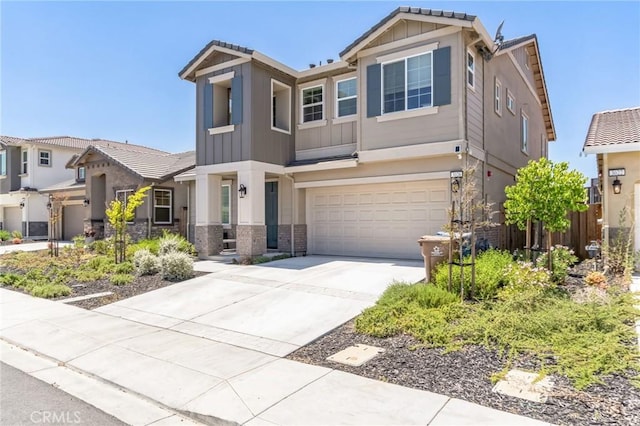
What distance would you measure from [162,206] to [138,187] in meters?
1.40

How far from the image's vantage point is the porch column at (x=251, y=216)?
44.3 ft

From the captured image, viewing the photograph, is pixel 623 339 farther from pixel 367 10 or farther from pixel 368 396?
pixel 367 10

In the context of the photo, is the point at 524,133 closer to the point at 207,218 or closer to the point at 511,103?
the point at 511,103

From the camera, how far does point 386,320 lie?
6598 mm

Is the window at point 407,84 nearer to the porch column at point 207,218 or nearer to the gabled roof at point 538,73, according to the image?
the gabled roof at point 538,73

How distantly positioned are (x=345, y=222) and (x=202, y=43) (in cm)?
808

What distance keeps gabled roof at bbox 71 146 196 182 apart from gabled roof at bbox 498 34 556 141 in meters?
14.2

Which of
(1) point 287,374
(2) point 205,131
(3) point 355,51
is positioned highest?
(3) point 355,51

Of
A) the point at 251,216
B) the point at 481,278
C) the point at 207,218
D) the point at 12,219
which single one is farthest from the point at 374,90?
the point at 12,219

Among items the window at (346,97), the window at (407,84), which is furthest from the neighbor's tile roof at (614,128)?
the window at (346,97)

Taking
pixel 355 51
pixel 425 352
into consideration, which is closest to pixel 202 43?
pixel 355 51

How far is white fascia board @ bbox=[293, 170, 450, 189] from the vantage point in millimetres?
11723

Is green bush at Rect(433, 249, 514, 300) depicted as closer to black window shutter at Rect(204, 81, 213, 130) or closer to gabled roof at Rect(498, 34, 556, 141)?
gabled roof at Rect(498, 34, 556, 141)

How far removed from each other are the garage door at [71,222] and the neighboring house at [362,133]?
1450 centimetres
